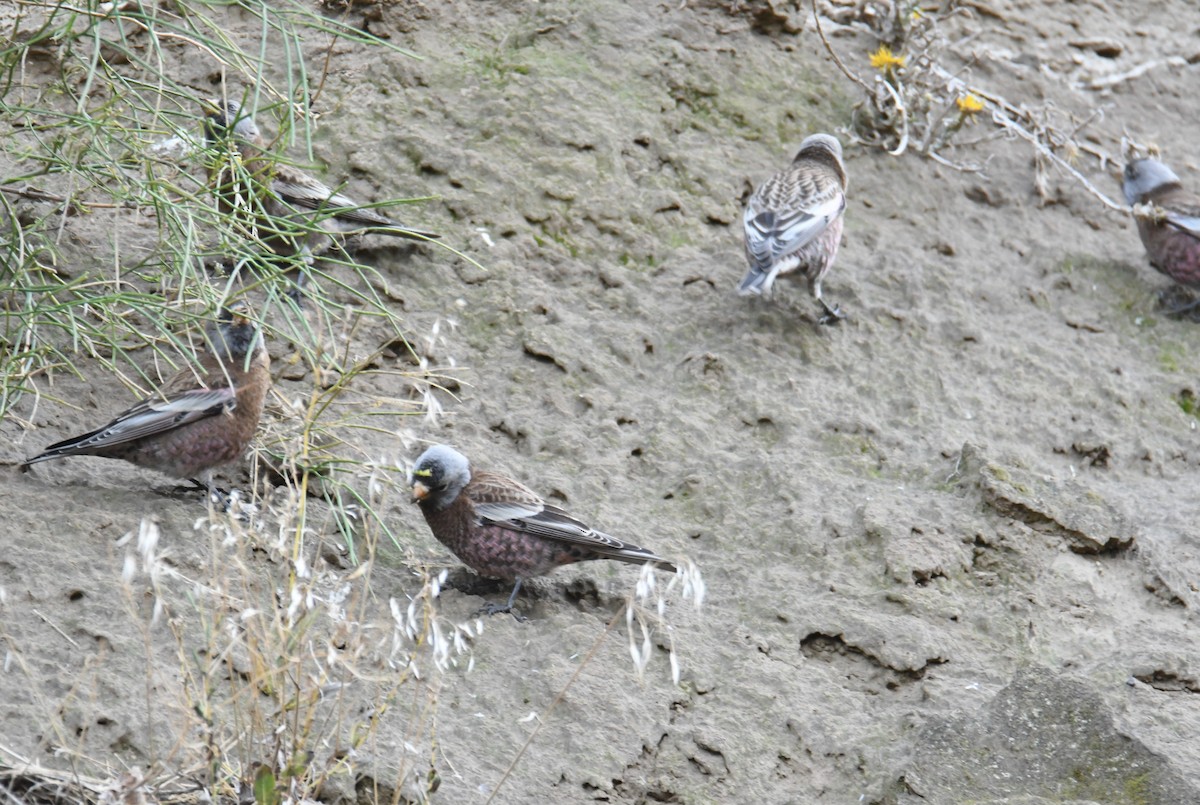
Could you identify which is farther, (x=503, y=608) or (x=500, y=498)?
(x=500, y=498)

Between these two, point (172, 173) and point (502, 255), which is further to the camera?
point (502, 255)

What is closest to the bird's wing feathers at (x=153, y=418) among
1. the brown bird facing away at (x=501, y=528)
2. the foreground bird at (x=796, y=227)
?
the brown bird facing away at (x=501, y=528)

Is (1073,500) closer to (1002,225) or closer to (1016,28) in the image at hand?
(1002,225)

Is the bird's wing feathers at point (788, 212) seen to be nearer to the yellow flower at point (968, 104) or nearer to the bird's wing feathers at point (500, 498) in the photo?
the yellow flower at point (968, 104)

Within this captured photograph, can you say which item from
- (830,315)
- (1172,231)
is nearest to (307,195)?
(830,315)

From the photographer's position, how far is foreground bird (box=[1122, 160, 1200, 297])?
727 cm

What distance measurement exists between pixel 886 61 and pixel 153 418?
4614mm

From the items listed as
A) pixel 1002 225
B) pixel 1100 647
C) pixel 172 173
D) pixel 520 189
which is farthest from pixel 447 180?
pixel 1100 647

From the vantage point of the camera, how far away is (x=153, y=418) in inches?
195

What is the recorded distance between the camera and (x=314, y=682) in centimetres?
328

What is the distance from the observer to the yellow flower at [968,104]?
Result: 25.1 feet

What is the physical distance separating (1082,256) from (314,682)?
5.55 m

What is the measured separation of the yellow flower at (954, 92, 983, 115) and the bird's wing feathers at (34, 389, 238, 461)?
4.52 m

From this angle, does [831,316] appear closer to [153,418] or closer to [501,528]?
[501,528]
